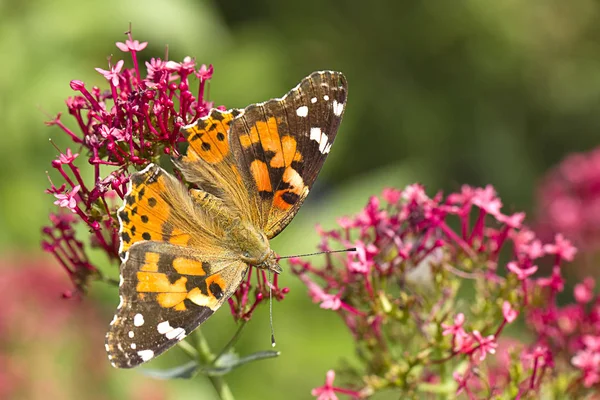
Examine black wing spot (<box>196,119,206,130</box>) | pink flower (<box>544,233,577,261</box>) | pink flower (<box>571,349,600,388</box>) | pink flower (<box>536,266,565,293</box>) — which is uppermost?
black wing spot (<box>196,119,206,130</box>)

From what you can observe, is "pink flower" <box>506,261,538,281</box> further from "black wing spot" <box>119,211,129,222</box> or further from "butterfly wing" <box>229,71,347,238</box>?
"black wing spot" <box>119,211,129,222</box>

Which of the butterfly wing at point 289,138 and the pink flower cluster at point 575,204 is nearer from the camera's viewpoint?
the butterfly wing at point 289,138

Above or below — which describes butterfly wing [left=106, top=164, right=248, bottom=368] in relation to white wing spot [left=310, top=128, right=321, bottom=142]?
below

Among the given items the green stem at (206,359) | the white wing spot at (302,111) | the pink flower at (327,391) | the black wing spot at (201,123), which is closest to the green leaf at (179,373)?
the green stem at (206,359)

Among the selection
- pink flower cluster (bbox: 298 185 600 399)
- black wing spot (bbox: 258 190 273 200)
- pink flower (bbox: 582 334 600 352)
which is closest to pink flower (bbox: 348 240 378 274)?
pink flower cluster (bbox: 298 185 600 399)

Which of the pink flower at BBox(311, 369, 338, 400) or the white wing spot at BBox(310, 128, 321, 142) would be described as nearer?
the pink flower at BBox(311, 369, 338, 400)

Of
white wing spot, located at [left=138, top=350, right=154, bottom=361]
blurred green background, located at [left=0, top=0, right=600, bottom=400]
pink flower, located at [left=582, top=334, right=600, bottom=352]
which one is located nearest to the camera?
white wing spot, located at [left=138, top=350, right=154, bottom=361]

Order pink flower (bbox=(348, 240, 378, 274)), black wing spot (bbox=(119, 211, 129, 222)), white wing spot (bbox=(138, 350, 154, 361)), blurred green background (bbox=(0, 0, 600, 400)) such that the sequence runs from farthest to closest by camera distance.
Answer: blurred green background (bbox=(0, 0, 600, 400)), pink flower (bbox=(348, 240, 378, 274)), black wing spot (bbox=(119, 211, 129, 222)), white wing spot (bbox=(138, 350, 154, 361))

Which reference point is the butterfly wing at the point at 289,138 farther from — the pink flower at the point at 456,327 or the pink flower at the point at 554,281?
the pink flower at the point at 554,281
